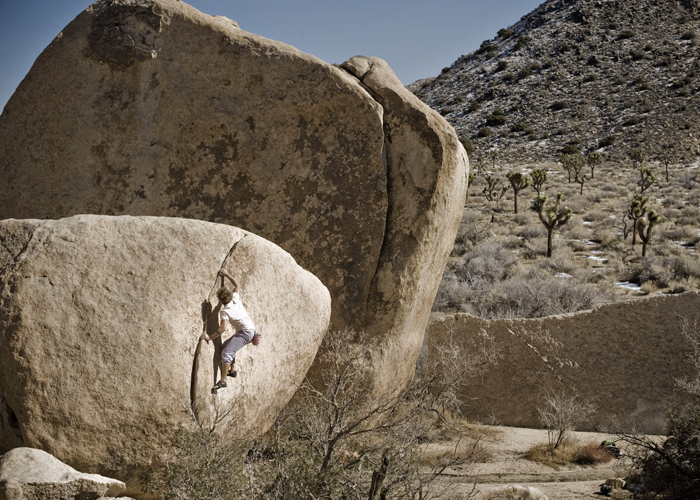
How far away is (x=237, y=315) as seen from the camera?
208 inches

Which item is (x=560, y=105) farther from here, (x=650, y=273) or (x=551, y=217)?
(x=650, y=273)

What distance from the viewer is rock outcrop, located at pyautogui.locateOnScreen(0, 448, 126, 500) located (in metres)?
4.17

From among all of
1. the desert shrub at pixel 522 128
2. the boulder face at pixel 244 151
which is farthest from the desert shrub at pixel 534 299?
the desert shrub at pixel 522 128

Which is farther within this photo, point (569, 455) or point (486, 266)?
point (486, 266)

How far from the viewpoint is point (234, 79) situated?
24.3ft


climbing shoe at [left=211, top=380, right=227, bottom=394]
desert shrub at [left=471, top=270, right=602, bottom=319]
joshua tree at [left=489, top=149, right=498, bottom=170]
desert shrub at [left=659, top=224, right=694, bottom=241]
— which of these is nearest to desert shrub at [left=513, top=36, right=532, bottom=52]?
joshua tree at [left=489, top=149, right=498, bottom=170]

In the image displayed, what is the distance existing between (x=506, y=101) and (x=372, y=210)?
41711 mm

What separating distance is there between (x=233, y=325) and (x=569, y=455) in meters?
4.96

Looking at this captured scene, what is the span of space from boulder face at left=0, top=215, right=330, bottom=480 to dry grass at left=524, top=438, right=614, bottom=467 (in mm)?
4187

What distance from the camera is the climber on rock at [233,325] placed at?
5223 mm

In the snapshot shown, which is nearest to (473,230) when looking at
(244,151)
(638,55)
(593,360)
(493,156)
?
(593,360)

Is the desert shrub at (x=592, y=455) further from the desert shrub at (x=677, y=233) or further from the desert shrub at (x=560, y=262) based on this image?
the desert shrub at (x=677, y=233)

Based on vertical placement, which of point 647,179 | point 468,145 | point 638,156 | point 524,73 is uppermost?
point 524,73

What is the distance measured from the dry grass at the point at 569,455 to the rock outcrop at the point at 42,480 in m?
5.36
